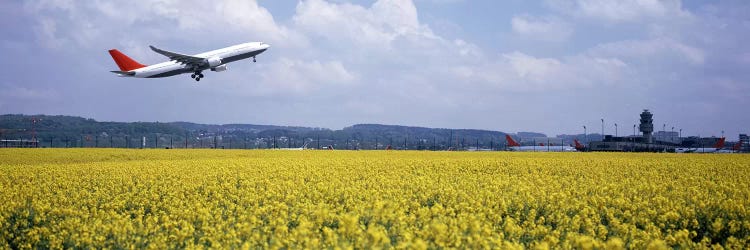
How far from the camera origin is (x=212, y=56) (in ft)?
189

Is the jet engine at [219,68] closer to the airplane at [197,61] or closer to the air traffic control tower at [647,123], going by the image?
the airplane at [197,61]

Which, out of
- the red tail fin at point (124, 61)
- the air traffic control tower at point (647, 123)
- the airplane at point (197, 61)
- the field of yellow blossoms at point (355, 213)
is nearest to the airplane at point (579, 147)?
the air traffic control tower at point (647, 123)

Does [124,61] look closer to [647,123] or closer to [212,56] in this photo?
[212,56]

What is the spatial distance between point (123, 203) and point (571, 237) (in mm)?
10828

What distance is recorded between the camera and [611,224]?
12062mm

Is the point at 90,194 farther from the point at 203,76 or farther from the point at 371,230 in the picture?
the point at 203,76

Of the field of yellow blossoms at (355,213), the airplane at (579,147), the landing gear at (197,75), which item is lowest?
the field of yellow blossoms at (355,213)

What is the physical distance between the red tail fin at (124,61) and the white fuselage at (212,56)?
698 cm

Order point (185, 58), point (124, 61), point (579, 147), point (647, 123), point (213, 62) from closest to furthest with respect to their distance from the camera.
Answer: point (213, 62) < point (185, 58) < point (124, 61) < point (579, 147) < point (647, 123)

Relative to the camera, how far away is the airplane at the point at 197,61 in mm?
56031

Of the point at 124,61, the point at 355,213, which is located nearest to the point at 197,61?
the point at 124,61

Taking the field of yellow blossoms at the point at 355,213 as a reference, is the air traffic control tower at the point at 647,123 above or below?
above

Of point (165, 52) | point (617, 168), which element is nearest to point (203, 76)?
point (165, 52)

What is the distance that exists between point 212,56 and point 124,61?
1634 cm
